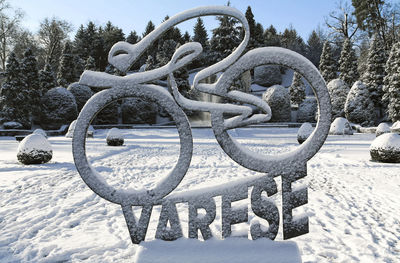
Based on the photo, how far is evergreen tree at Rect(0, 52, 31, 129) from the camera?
2023 cm

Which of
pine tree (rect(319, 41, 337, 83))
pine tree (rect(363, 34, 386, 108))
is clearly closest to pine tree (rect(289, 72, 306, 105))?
pine tree (rect(319, 41, 337, 83))

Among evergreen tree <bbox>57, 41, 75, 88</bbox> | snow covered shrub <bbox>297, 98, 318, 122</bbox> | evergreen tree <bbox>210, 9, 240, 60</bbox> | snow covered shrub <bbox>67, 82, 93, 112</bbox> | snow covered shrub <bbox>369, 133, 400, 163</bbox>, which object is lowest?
snow covered shrub <bbox>369, 133, 400, 163</bbox>

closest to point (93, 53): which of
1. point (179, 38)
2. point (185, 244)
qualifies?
point (179, 38)

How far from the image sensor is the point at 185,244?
108 inches

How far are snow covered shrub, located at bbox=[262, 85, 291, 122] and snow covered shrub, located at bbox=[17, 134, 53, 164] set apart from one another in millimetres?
17292

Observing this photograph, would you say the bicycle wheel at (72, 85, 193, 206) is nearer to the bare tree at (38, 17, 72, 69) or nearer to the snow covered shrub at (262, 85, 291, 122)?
the snow covered shrub at (262, 85, 291, 122)

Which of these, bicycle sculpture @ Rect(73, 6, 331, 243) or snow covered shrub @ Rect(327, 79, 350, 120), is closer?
bicycle sculpture @ Rect(73, 6, 331, 243)

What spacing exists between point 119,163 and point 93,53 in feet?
127

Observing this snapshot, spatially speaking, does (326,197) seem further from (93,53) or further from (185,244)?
(93,53)

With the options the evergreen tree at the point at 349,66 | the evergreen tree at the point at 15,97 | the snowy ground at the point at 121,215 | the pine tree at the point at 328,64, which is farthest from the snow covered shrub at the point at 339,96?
the evergreen tree at the point at 15,97

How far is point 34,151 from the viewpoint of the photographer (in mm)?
8039

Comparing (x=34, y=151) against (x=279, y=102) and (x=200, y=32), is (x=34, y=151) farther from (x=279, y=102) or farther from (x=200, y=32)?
(x=200, y=32)

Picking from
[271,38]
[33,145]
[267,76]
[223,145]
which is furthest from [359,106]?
[271,38]

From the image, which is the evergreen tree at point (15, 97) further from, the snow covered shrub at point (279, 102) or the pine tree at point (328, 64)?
the pine tree at point (328, 64)
